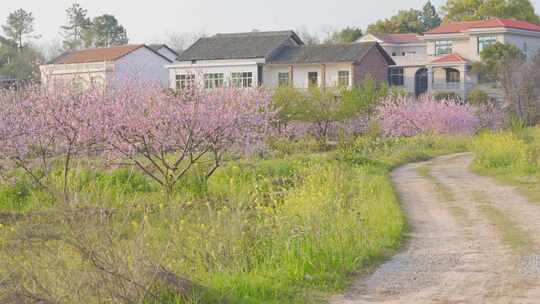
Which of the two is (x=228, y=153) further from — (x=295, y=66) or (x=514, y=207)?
(x=295, y=66)

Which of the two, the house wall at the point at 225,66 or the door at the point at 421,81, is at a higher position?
the house wall at the point at 225,66

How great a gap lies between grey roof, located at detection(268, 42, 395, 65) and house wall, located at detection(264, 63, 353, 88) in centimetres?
43

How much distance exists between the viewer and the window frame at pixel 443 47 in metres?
70.3

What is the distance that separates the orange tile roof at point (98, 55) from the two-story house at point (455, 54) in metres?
20.9

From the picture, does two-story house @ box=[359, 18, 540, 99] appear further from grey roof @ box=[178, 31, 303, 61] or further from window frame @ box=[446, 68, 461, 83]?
grey roof @ box=[178, 31, 303, 61]

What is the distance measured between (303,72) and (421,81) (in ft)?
44.0

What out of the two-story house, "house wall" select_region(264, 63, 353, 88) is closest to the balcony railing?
the two-story house

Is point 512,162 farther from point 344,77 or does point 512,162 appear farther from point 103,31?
point 103,31

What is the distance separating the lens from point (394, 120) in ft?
142

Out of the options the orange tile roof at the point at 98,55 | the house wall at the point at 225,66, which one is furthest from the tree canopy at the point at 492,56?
the orange tile roof at the point at 98,55

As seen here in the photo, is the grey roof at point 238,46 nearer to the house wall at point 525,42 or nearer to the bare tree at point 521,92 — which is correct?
the house wall at point 525,42

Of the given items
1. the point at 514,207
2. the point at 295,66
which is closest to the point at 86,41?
the point at 295,66

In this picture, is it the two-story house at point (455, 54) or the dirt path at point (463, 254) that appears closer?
the dirt path at point (463, 254)

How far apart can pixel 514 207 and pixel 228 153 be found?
774 centimetres
